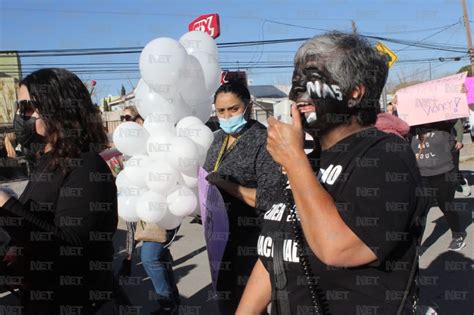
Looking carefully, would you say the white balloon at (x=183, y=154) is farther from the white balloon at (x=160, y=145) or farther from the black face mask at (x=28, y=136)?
the black face mask at (x=28, y=136)

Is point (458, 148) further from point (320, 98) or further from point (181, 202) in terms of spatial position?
point (320, 98)

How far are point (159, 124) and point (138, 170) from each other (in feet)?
1.40

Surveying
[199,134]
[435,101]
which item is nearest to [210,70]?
[199,134]

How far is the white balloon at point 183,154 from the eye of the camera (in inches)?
126

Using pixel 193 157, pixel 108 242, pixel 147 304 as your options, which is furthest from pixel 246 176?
pixel 147 304

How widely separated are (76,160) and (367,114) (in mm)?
→ 1234

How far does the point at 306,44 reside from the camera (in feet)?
4.98

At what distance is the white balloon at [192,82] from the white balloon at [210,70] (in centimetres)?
4

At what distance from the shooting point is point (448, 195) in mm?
5582

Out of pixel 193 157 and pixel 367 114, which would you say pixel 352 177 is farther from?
pixel 193 157

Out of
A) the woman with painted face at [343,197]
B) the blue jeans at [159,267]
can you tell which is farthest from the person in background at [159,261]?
the woman with painted face at [343,197]

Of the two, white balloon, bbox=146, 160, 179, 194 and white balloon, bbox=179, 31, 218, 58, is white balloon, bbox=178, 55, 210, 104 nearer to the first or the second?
white balloon, bbox=179, 31, 218, 58

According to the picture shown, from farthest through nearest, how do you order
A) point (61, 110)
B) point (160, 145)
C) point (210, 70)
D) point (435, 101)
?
point (435, 101)
point (210, 70)
point (160, 145)
point (61, 110)

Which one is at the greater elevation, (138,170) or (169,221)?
(138,170)
